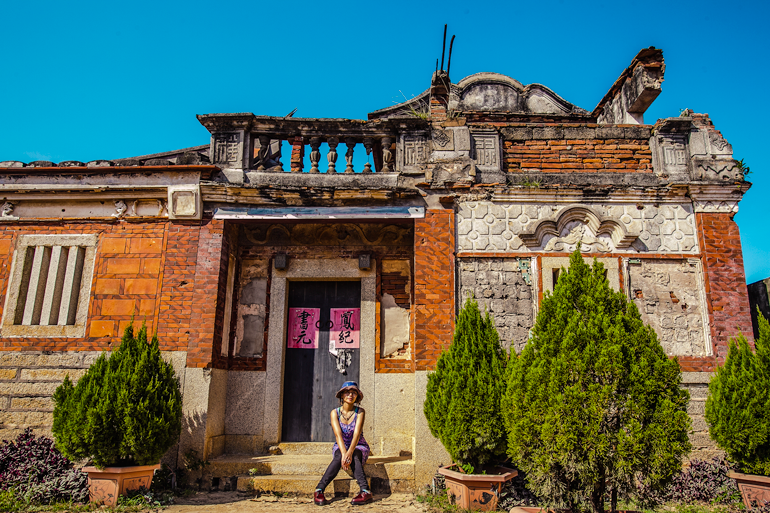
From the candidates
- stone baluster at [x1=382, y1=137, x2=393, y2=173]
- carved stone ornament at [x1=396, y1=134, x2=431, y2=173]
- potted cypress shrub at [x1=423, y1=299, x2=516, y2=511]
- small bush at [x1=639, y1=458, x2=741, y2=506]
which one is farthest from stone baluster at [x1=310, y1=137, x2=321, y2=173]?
small bush at [x1=639, y1=458, x2=741, y2=506]

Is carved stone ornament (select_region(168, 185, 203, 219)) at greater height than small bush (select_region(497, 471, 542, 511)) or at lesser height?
greater

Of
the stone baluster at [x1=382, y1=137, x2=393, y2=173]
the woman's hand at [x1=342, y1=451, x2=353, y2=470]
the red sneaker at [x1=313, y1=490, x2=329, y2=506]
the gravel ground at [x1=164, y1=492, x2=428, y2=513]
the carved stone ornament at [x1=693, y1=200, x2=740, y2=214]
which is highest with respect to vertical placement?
the stone baluster at [x1=382, y1=137, x2=393, y2=173]

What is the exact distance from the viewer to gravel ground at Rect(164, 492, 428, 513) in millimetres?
5875

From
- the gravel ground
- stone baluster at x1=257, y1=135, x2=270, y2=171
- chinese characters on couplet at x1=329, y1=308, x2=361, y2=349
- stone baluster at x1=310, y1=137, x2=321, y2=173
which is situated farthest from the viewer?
chinese characters on couplet at x1=329, y1=308, x2=361, y2=349

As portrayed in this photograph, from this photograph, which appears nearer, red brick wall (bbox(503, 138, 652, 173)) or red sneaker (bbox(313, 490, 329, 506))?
red sneaker (bbox(313, 490, 329, 506))

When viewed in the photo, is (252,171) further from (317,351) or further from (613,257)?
(613,257)

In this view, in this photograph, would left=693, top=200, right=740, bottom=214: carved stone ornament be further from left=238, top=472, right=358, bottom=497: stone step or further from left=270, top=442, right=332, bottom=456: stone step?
left=270, top=442, right=332, bottom=456: stone step

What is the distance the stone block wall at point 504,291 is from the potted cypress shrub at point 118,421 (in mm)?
3944

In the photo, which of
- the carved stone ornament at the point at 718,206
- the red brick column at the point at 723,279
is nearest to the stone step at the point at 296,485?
the red brick column at the point at 723,279

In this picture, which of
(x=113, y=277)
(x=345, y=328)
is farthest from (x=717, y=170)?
(x=113, y=277)

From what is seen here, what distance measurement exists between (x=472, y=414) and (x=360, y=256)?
3308mm

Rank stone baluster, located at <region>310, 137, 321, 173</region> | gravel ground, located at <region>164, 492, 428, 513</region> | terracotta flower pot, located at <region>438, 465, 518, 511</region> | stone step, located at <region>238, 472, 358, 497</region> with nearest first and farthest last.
A: 1. terracotta flower pot, located at <region>438, 465, 518, 511</region>
2. gravel ground, located at <region>164, 492, 428, 513</region>
3. stone step, located at <region>238, 472, 358, 497</region>
4. stone baluster, located at <region>310, 137, 321, 173</region>

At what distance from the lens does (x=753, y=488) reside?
211 inches

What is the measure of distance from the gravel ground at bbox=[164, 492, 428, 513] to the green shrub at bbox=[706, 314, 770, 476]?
10.8 feet
